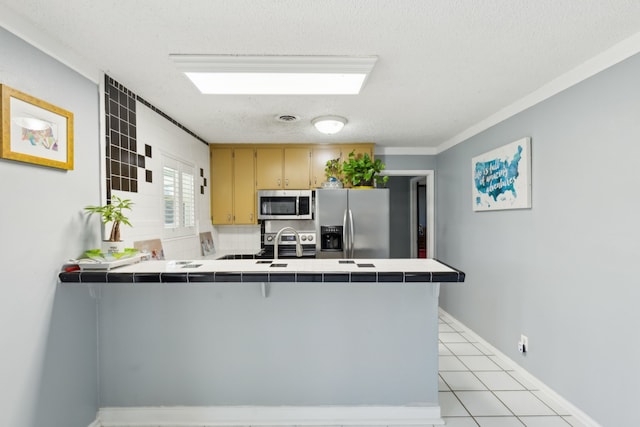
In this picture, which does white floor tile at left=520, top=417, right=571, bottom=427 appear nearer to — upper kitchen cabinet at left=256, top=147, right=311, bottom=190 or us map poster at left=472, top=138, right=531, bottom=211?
us map poster at left=472, top=138, right=531, bottom=211

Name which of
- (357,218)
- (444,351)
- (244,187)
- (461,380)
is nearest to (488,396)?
(461,380)

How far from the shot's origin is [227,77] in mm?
2051

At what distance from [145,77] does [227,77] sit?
0.60 meters

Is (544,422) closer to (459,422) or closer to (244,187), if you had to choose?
(459,422)

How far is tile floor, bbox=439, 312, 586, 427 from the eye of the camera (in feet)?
6.75

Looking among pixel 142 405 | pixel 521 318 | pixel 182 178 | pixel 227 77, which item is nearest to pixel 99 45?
pixel 227 77

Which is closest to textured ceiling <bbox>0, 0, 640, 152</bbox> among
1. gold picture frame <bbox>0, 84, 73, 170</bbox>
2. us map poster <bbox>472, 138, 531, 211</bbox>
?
Answer: gold picture frame <bbox>0, 84, 73, 170</bbox>

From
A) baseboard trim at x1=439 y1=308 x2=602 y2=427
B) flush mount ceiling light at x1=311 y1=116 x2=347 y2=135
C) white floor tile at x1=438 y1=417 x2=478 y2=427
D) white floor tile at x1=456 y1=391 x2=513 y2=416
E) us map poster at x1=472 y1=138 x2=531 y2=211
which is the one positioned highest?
flush mount ceiling light at x1=311 y1=116 x2=347 y2=135

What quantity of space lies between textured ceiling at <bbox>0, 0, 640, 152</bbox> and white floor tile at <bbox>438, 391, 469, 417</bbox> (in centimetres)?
225

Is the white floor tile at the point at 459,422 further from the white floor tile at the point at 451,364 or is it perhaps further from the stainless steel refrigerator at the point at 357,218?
the stainless steel refrigerator at the point at 357,218

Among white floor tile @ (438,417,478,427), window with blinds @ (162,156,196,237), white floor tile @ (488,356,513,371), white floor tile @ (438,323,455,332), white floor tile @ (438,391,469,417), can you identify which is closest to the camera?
white floor tile @ (438,417,478,427)

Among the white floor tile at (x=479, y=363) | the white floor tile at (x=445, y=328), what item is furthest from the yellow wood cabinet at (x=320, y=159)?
the white floor tile at (x=479, y=363)

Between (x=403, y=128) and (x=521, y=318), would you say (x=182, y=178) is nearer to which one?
(x=403, y=128)

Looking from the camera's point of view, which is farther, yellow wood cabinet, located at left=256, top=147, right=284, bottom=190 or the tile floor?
yellow wood cabinet, located at left=256, top=147, right=284, bottom=190
